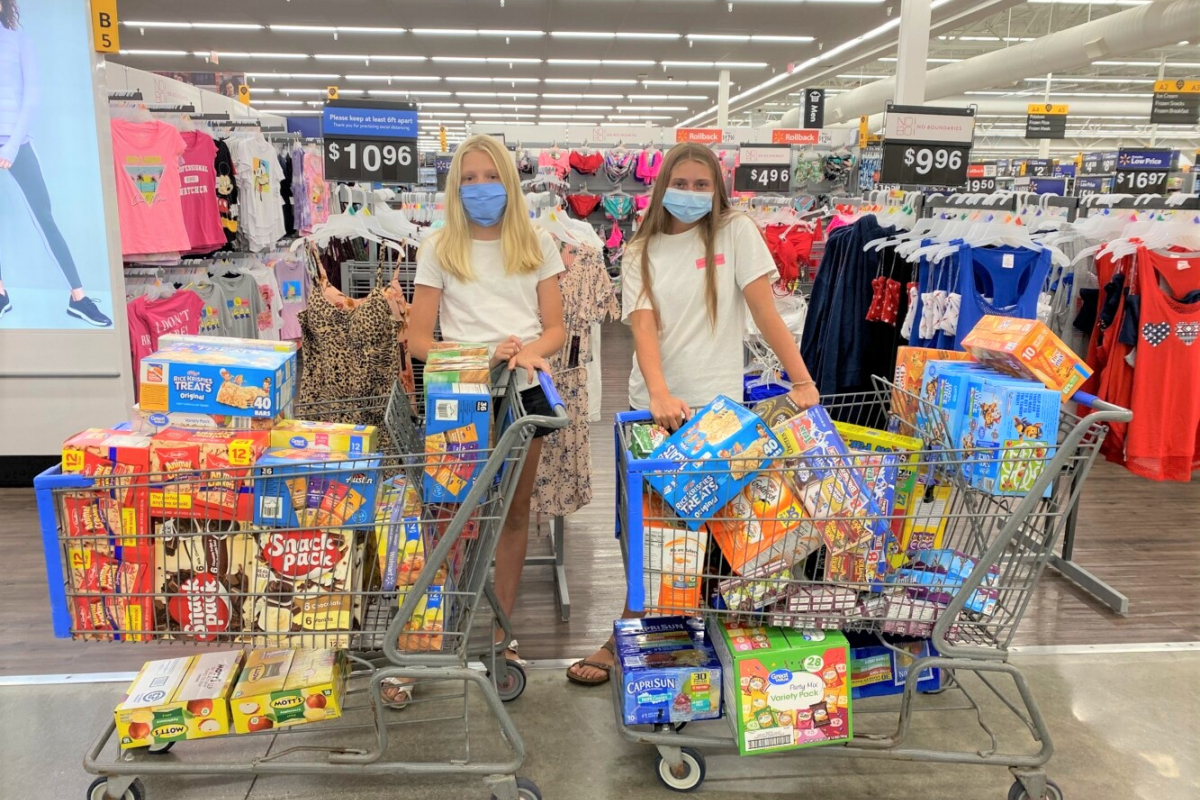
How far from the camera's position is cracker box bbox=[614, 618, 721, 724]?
2342mm

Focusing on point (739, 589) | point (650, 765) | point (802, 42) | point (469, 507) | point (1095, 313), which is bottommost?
point (650, 765)

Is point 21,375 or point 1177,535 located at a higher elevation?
point 21,375

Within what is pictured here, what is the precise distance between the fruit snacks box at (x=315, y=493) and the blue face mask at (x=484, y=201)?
1.01 m

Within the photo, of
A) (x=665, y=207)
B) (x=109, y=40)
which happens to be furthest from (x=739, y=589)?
(x=109, y=40)

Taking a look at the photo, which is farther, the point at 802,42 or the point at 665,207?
the point at 802,42

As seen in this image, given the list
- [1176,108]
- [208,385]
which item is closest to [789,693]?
[208,385]

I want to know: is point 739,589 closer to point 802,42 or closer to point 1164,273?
point 1164,273

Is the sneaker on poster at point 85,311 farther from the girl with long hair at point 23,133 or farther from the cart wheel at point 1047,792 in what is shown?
the cart wheel at point 1047,792

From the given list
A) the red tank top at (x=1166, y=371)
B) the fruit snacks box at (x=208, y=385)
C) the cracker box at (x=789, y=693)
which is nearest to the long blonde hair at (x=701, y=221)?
the cracker box at (x=789, y=693)

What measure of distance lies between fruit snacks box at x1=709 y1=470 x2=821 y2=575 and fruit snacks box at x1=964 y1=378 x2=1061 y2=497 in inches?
18.5

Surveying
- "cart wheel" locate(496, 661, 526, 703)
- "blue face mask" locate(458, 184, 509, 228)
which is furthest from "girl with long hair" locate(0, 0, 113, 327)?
"cart wheel" locate(496, 661, 526, 703)

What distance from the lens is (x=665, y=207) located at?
2646 mm

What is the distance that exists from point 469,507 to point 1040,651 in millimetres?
2418

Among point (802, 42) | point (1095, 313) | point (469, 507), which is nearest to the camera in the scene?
point (469, 507)
